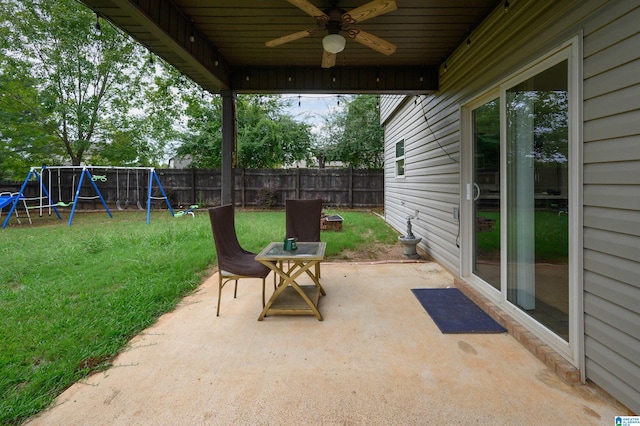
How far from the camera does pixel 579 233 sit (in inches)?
73.3

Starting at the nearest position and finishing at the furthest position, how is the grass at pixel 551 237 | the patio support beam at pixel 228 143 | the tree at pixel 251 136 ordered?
1. the grass at pixel 551 237
2. the patio support beam at pixel 228 143
3. the tree at pixel 251 136

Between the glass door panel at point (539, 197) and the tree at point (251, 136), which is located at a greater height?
the tree at point (251, 136)

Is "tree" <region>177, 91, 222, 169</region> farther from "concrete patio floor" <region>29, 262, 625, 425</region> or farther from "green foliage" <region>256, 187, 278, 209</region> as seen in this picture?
"concrete patio floor" <region>29, 262, 625, 425</region>

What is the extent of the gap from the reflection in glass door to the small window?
3589mm

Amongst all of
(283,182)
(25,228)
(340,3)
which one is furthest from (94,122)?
(340,3)

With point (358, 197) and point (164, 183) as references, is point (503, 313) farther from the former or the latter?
point (164, 183)

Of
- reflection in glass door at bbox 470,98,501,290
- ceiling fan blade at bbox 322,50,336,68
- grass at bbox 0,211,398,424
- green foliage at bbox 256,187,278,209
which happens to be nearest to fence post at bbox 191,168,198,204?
green foliage at bbox 256,187,278,209

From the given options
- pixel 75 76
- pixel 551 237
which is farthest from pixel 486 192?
pixel 75 76

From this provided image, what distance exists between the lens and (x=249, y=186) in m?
11.5

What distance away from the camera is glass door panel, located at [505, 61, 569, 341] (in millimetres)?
2061

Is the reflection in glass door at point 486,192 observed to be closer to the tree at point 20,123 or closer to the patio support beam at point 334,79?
the patio support beam at point 334,79

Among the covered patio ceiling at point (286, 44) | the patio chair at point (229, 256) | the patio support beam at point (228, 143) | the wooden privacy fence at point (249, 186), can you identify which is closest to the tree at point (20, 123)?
the wooden privacy fence at point (249, 186)

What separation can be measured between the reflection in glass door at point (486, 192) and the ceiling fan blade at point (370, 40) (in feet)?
3.69

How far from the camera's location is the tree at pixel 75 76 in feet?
31.7
